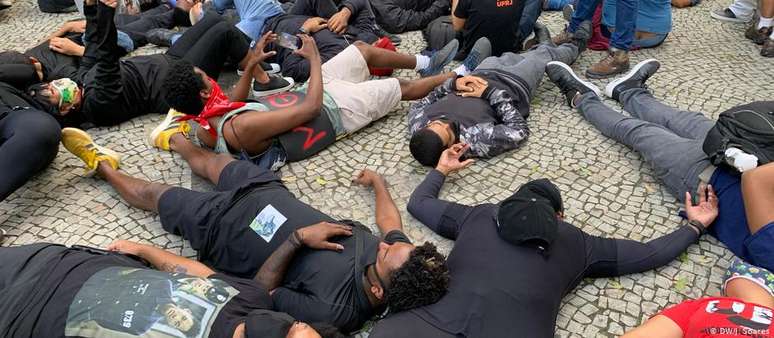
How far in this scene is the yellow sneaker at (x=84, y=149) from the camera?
4.19 m

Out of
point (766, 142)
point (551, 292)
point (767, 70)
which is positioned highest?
point (766, 142)

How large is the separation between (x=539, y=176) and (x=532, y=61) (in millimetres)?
1396

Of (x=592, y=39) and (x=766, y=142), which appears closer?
(x=766, y=142)

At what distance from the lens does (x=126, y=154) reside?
15.0 ft

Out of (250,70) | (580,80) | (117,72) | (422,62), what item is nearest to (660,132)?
(580,80)

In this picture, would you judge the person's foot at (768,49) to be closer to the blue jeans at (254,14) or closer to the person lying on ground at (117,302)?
the blue jeans at (254,14)

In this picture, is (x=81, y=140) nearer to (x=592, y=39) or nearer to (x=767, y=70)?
(x=592, y=39)

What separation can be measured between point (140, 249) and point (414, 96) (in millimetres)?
2721

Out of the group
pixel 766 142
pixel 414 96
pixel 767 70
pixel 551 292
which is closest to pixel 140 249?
pixel 551 292

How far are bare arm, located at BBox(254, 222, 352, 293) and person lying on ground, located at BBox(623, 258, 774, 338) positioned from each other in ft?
5.14

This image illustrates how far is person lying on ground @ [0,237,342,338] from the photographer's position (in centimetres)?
228

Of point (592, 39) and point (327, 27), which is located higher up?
point (327, 27)

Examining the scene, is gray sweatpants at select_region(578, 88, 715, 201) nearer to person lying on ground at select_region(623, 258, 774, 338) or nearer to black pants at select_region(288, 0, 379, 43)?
person lying on ground at select_region(623, 258, 774, 338)

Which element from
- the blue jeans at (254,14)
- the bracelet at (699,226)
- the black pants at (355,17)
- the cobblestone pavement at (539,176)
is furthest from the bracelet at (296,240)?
the blue jeans at (254,14)
